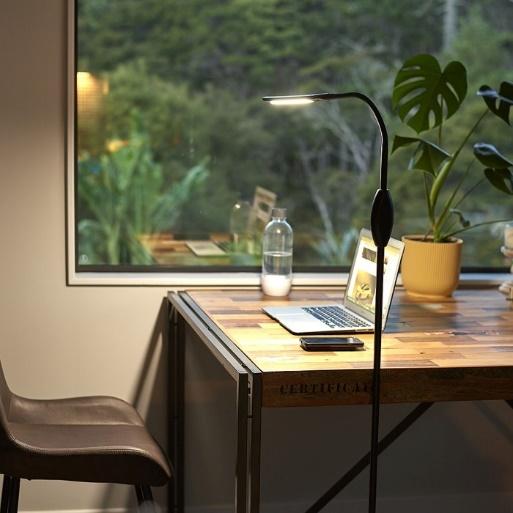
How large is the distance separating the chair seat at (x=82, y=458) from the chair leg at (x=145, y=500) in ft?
0.28

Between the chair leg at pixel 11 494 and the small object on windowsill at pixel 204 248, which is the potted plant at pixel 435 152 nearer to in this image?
the small object on windowsill at pixel 204 248

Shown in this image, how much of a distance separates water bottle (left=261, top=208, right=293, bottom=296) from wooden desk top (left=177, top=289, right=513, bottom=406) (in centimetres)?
20

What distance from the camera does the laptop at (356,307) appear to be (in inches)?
98.7

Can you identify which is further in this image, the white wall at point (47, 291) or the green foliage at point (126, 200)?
the green foliage at point (126, 200)

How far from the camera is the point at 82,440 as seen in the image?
226 cm

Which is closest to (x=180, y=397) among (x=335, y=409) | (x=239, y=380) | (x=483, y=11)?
(x=335, y=409)

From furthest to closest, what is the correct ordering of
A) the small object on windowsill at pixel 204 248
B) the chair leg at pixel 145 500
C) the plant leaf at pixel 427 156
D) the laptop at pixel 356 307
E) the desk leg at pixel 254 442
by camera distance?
the small object on windowsill at pixel 204 248, the plant leaf at pixel 427 156, the laptop at pixel 356 307, the chair leg at pixel 145 500, the desk leg at pixel 254 442

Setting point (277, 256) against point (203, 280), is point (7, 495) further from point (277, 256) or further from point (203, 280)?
point (277, 256)

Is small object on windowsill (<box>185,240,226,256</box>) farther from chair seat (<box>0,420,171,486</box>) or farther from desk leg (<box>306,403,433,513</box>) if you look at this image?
chair seat (<box>0,420,171,486</box>)

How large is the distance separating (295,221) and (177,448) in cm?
81

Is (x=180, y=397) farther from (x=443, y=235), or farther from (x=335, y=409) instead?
(x=443, y=235)

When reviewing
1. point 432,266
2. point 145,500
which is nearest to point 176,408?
point 145,500

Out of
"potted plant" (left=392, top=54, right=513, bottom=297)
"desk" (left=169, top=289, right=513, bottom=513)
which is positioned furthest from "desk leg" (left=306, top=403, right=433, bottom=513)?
"potted plant" (left=392, top=54, right=513, bottom=297)

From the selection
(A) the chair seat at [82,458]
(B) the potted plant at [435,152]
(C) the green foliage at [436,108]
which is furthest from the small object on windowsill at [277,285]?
(A) the chair seat at [82,458]
